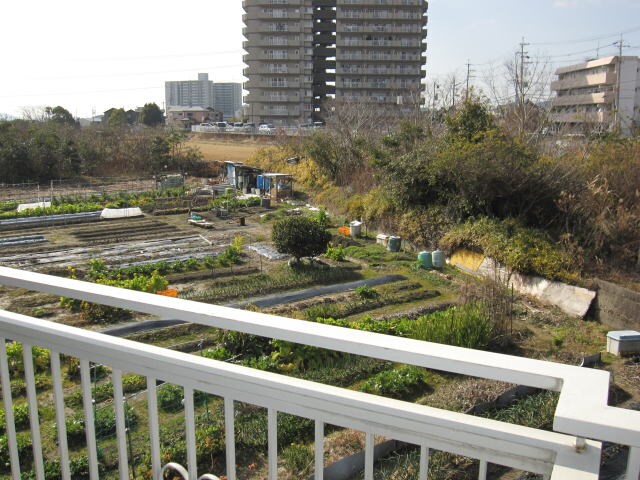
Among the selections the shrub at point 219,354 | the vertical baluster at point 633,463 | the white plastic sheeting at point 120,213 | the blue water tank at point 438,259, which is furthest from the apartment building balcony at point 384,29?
the vertical baluster at point 633,463

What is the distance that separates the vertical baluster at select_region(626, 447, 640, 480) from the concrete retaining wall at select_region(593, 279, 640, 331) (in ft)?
26.7

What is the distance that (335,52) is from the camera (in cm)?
5094

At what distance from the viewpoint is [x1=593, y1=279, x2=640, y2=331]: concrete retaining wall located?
7887 millimetres

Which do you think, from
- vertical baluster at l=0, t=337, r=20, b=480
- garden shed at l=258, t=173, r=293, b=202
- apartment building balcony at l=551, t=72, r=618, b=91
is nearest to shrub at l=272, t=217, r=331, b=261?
garden shed at l=258, t=173, r=293, b=202

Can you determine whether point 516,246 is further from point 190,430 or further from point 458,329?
point 190,430

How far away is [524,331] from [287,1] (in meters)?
47.2

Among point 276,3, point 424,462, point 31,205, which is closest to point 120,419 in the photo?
point 424,462

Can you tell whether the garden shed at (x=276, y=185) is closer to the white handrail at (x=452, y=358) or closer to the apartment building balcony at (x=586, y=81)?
the white handrail at (x=452, y=358)

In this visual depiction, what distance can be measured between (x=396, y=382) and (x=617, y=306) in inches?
169

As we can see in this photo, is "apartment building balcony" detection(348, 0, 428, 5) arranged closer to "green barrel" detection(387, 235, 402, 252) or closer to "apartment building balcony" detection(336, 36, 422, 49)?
"apartment building balcony" detection(336, 36, 422, 49)

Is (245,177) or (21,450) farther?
(245,177)

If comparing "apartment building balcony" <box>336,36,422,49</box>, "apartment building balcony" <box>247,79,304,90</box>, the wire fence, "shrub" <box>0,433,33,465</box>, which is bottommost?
"shrub" <box>0,433,33,465</box>

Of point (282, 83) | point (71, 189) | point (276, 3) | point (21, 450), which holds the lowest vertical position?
point (21, 450)

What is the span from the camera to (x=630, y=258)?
30.8 ft
